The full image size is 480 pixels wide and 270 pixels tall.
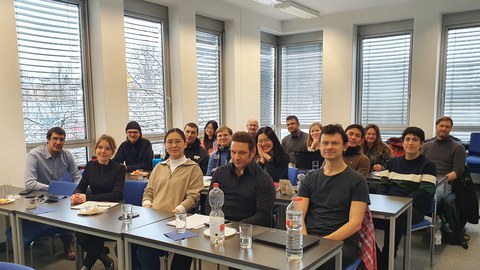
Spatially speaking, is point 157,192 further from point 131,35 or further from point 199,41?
point 199,41

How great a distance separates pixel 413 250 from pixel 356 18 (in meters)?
4.64

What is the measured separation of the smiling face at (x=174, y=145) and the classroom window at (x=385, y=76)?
5159 mm

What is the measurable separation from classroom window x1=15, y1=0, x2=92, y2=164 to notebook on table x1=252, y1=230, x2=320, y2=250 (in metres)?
3.50

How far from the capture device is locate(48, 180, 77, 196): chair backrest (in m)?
3.38

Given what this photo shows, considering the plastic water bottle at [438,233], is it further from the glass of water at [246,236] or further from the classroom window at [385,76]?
the classroom window at [385,76]

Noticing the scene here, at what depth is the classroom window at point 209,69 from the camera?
6.43 meters

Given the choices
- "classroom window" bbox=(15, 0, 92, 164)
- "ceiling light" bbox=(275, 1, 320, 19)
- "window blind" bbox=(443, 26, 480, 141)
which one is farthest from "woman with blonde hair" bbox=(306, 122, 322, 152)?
"classroom window" bbox=(15, 0, 92, 164)

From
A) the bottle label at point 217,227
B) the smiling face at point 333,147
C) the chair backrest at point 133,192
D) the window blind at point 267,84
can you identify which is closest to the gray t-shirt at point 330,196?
the smiling face at point 333,147

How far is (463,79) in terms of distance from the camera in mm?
6422

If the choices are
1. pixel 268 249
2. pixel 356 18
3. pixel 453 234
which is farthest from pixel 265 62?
pixel 268 249

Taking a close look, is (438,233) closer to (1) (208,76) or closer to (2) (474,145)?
(2) (474,145)

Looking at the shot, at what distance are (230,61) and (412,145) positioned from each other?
4.13 metres

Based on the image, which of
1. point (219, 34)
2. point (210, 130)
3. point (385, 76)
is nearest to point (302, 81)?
point (385, 76)

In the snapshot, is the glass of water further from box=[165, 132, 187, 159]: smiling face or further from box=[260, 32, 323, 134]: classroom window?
box=[260, 32, 323, 134]: classroom window
